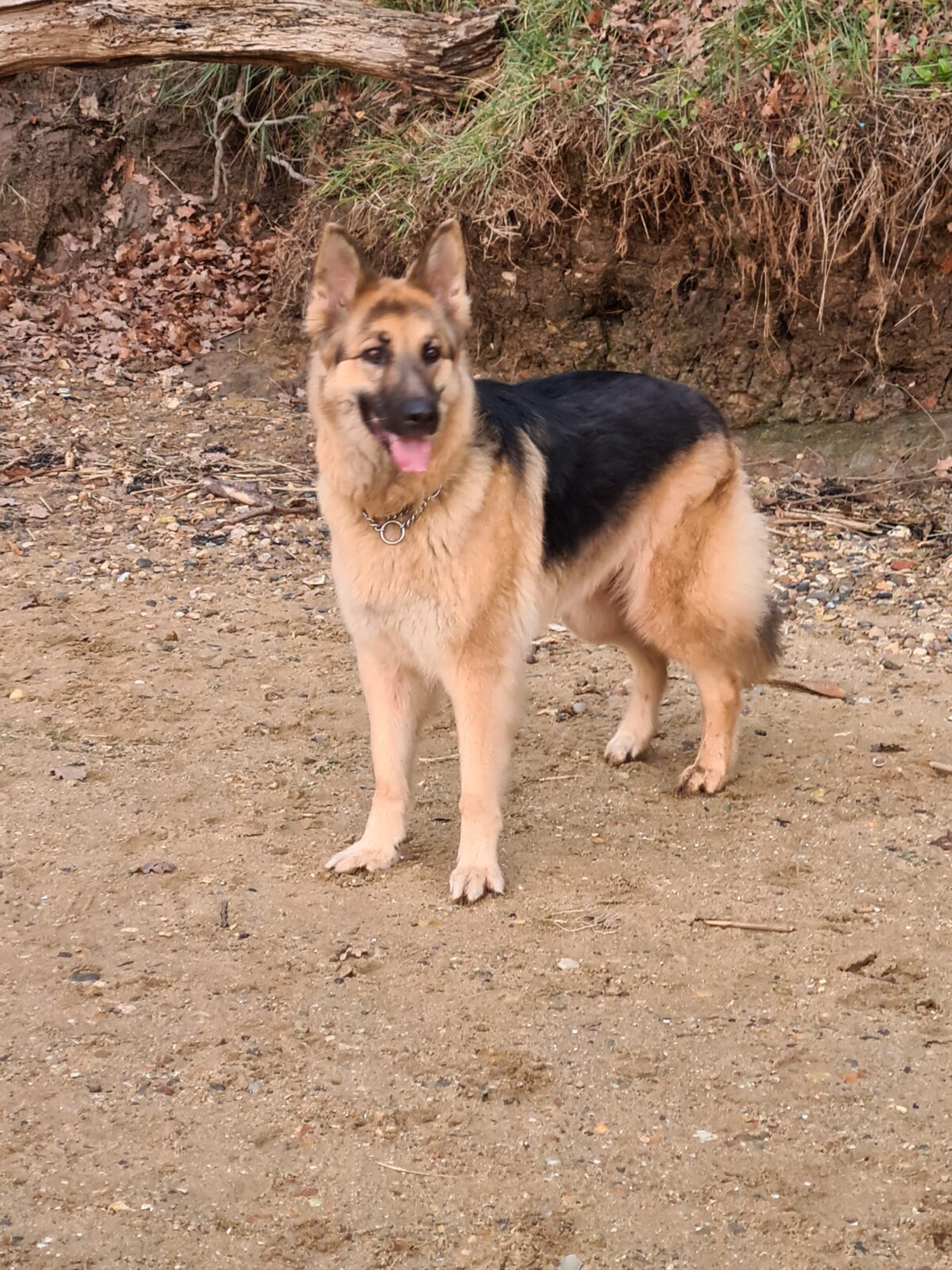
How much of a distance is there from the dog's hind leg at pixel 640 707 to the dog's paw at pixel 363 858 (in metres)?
1.20

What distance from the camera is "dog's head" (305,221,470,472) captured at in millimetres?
3949

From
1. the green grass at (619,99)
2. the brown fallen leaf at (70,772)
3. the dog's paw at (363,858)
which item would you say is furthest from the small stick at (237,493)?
the dog's paw at (363,858)

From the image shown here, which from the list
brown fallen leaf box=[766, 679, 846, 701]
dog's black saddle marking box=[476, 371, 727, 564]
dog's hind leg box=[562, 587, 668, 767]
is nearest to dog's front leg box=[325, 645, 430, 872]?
dog's black saddle marking box=[476, 371, 727, 564]

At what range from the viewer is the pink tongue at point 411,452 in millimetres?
4008

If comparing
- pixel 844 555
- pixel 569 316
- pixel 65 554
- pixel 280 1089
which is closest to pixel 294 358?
pixel 569 316

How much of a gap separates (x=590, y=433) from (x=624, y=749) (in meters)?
1.32

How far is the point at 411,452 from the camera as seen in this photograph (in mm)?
4012

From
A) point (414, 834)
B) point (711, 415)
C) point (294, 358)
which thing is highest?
point (711, 415)

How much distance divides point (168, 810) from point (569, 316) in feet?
15.8

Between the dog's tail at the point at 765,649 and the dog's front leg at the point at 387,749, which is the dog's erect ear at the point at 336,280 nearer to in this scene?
the dog's front leg at the point at 387,749

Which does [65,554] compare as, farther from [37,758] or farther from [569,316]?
[569,316]

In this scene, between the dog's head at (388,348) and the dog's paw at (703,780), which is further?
the dog's paw at (703,780)

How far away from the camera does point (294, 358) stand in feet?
30.5

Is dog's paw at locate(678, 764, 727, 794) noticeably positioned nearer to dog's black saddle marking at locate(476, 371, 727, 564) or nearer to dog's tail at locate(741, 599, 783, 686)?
dog's tail at locate(741, 599, 783, 686)
